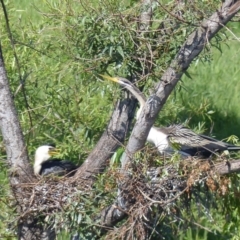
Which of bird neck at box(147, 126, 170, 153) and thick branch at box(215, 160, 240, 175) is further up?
thick branch at box(215, 160, 240, 175)

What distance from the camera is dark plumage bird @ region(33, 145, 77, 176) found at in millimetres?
6093

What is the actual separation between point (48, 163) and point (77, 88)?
23.1 inches

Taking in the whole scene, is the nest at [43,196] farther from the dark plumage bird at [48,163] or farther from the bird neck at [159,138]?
the dark plumage bird at [48,163]

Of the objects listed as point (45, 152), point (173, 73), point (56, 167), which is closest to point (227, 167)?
point (173, 73)

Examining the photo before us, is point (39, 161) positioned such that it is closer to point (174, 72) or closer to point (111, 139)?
point (111, 139)

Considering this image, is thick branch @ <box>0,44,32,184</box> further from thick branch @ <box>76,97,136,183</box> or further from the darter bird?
the darter bird

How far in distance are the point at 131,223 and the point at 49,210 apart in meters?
0.49

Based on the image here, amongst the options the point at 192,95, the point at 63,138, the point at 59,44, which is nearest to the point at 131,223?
the point at 59,44

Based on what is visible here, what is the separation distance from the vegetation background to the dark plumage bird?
102 millimetres

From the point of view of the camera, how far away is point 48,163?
6.35 meters

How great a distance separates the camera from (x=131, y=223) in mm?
4637

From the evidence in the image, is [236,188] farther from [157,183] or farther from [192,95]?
[192,95]

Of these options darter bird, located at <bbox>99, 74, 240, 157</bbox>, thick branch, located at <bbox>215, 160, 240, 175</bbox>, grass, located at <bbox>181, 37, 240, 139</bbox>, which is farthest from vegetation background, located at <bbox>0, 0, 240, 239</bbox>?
thick branch, located at <bbox>215, 160, 240, 175</bbox>

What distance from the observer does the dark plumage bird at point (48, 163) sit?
6093 mm
